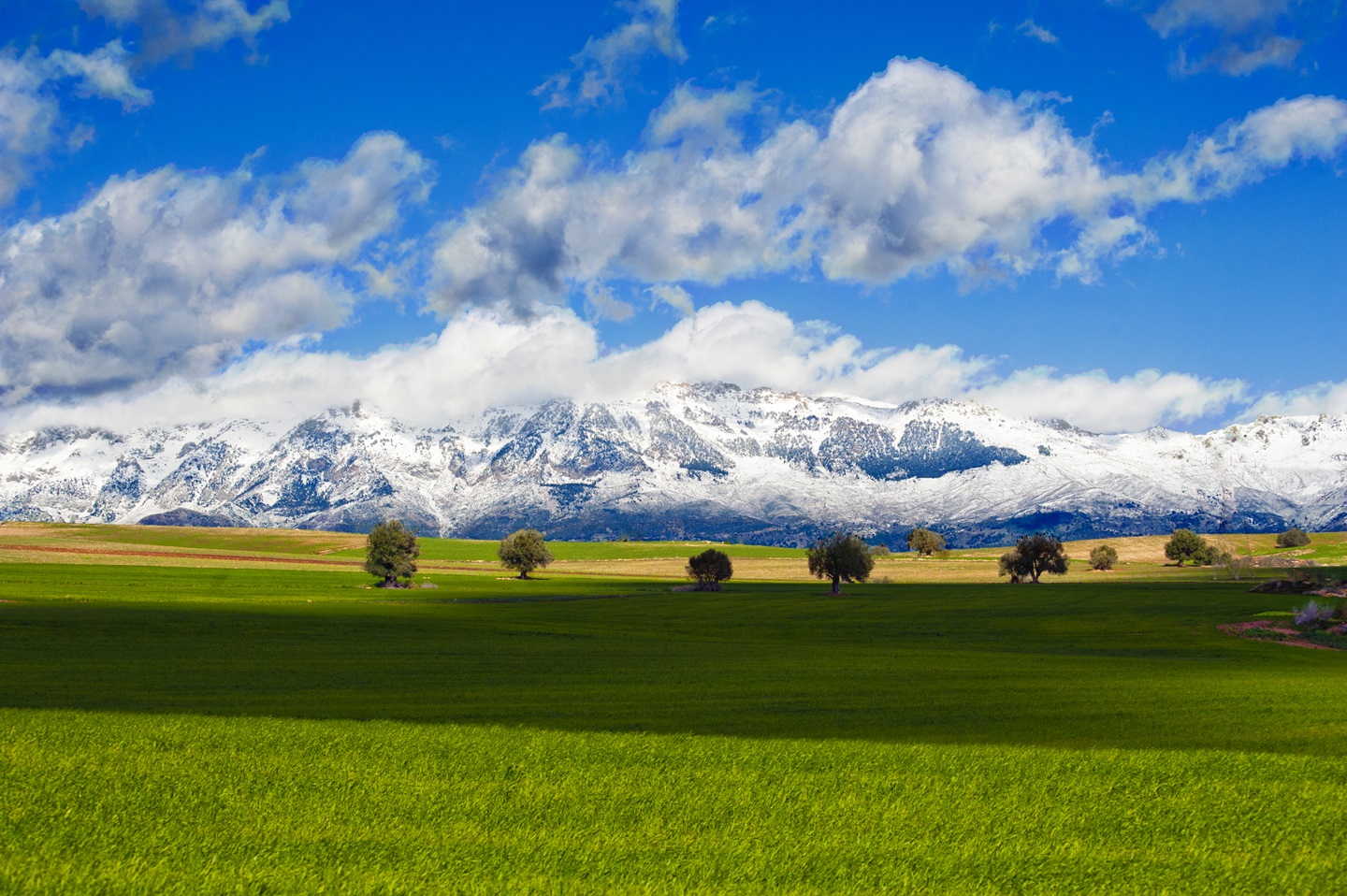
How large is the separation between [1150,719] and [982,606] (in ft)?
243

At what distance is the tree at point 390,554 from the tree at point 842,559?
187ft

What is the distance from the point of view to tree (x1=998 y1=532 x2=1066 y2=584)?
14162 centimetres

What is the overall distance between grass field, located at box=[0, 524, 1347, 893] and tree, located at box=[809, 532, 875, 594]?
288ft

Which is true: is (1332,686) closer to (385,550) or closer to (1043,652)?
(1043,652)

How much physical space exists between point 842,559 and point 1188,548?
93981 mm

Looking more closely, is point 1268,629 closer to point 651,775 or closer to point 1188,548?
point 651,775

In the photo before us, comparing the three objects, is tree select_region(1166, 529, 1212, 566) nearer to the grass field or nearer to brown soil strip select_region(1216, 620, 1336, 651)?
brown soil strip select_region(1216, 620, 1336, 651)

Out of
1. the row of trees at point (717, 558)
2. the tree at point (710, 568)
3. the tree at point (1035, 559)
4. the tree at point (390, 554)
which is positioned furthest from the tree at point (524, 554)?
the tree at point (1035, 559)

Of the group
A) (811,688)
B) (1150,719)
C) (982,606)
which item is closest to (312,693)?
(811,688)

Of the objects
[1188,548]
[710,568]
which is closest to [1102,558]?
[1188,548]

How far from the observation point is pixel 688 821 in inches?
432

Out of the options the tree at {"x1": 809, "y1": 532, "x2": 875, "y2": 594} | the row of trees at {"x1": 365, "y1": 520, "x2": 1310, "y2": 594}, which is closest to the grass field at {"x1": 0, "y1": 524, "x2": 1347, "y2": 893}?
the row of trees at {"x1": 365, "y1": 520, "x2": 1310, "y2": 594}

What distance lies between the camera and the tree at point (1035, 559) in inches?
5576

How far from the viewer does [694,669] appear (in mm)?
37188
